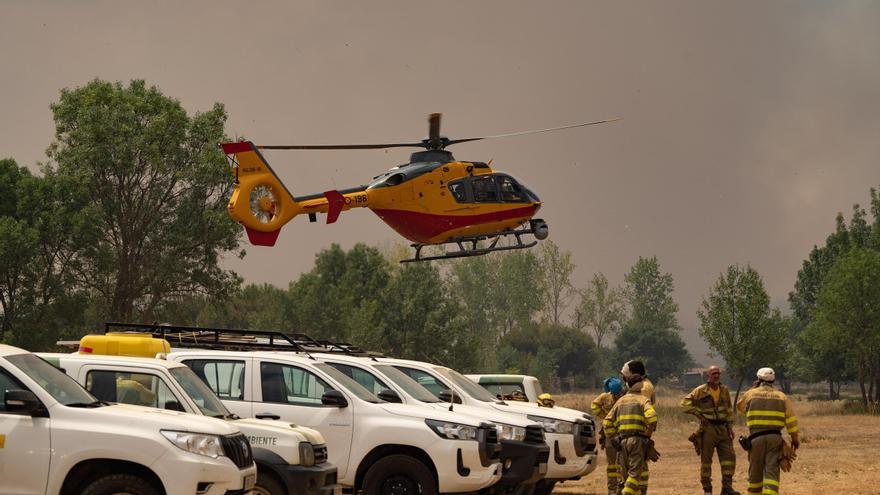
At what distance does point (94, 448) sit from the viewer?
34.3 feet

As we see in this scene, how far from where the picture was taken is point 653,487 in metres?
21.2

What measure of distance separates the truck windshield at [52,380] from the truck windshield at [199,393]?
5.02 ft

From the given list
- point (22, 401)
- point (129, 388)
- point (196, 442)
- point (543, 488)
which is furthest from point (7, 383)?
point (543, 488)

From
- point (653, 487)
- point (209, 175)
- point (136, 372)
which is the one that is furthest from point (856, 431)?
point (209, 175)

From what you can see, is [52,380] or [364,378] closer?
[52,380]

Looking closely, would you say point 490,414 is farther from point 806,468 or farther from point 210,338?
point 806,468

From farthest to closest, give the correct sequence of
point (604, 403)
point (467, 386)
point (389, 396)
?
point (604, 403) < point (467, 386) < point (389, 396)

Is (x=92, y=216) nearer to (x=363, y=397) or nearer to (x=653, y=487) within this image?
(x=653, y=487)

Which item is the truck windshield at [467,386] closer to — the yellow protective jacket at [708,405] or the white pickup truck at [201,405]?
the yellow protective jacket at [708,405]

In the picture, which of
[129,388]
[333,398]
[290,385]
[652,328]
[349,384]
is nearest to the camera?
[129,388]

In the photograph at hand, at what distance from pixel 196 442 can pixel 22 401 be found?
1.41 meters

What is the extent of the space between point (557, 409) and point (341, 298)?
7668 cm

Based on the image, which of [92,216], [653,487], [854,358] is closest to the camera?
[653,487]

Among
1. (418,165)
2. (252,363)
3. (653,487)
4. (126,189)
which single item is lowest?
(653,487)
